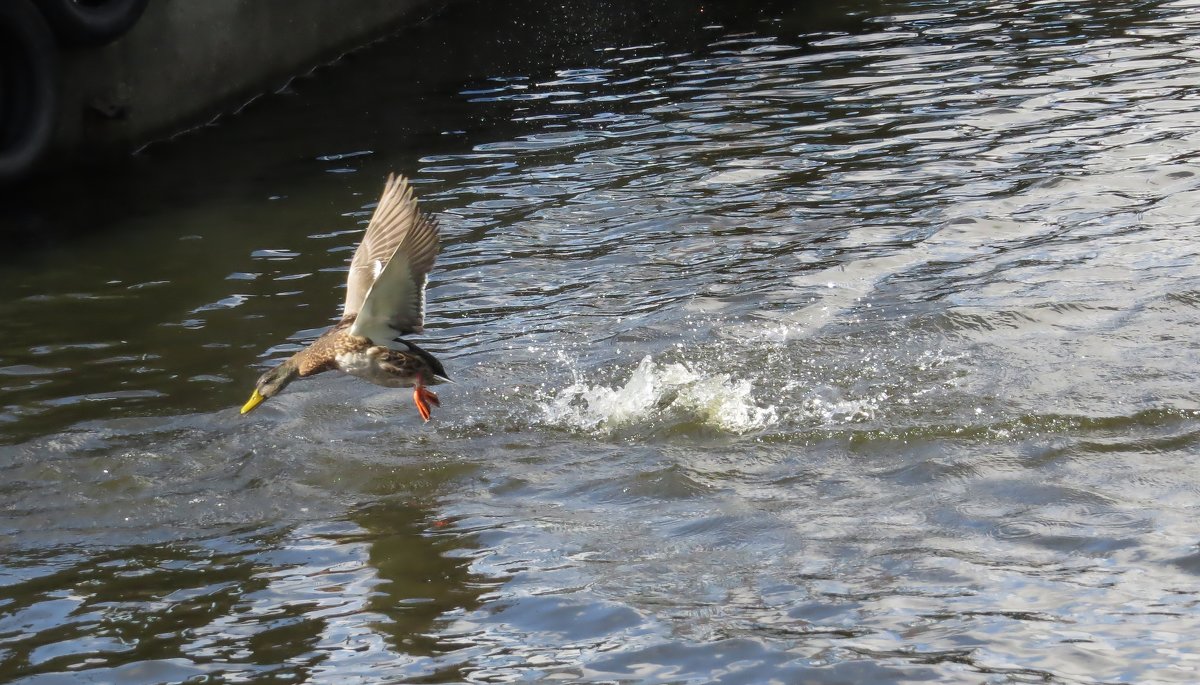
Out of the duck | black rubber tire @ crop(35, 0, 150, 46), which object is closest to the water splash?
the duck

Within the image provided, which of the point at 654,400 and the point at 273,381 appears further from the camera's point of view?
the point at 654,400

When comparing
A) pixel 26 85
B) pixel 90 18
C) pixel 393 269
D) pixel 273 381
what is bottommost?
pixel 273 381

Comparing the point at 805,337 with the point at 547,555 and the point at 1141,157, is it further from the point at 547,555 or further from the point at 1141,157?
the point at 1141,157

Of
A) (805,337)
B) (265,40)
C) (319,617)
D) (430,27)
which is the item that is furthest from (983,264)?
(430,27)

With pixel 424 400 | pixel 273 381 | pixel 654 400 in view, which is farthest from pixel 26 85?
pixel 654 400

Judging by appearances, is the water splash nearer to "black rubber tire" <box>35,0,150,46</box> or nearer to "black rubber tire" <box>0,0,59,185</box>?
"black rubber tire" <box>0,0,59,185</box>

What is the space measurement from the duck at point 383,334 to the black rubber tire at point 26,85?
17.7 ft

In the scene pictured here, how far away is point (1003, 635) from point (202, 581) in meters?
2.98

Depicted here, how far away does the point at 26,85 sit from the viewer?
35.8ft

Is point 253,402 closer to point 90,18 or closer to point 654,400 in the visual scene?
point 654,400

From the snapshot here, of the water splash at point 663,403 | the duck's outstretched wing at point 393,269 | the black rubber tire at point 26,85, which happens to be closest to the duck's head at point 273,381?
the duck's outstretched wing at point 393,269

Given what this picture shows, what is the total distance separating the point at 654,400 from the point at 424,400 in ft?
3.69

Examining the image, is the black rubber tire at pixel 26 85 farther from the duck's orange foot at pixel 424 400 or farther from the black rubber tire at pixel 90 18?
the duck's orange foot at pixel 424 400

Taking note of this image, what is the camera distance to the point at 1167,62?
1164 cm
